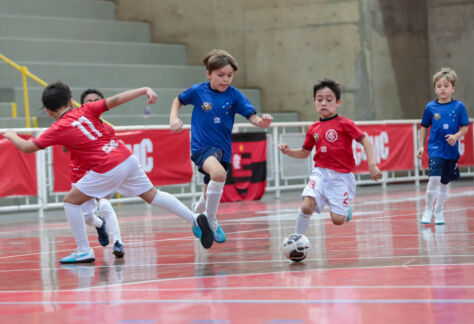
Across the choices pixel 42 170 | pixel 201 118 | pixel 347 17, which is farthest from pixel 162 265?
pixel 347 17

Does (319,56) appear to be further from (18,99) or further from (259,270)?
(259,270)

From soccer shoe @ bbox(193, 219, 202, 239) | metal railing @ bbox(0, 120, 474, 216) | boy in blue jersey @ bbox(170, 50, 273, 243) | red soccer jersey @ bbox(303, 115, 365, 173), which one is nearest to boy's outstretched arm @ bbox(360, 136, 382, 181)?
red soccer jersey @ bbox(303, 115, 365, 173)

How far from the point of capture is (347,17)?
22609 mm

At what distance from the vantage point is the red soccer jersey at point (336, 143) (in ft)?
27.7

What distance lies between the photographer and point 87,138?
27.2 feet

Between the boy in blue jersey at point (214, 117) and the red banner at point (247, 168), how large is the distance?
8038 mm

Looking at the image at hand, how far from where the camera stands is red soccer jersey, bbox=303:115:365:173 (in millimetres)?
8438

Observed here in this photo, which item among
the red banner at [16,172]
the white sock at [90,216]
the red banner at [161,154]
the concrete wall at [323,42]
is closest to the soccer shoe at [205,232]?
the white sock at [90,216]

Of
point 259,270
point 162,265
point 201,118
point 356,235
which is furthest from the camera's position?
point 356,235

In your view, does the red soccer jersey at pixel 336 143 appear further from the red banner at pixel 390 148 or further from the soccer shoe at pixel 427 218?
the red banner at pixel 390 148

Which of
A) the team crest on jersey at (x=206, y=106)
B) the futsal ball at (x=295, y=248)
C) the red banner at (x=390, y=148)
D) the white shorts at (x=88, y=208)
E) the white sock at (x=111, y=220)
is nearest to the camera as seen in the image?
the futsal ball at (x=295, y=248)

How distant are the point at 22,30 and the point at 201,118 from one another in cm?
1363

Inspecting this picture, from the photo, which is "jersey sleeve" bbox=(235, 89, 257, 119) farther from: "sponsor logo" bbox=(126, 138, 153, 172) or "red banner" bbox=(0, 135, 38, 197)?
"sponsor logo" bbox=(126, 138, 153, 172)

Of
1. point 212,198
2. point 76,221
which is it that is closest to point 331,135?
point 212,198
